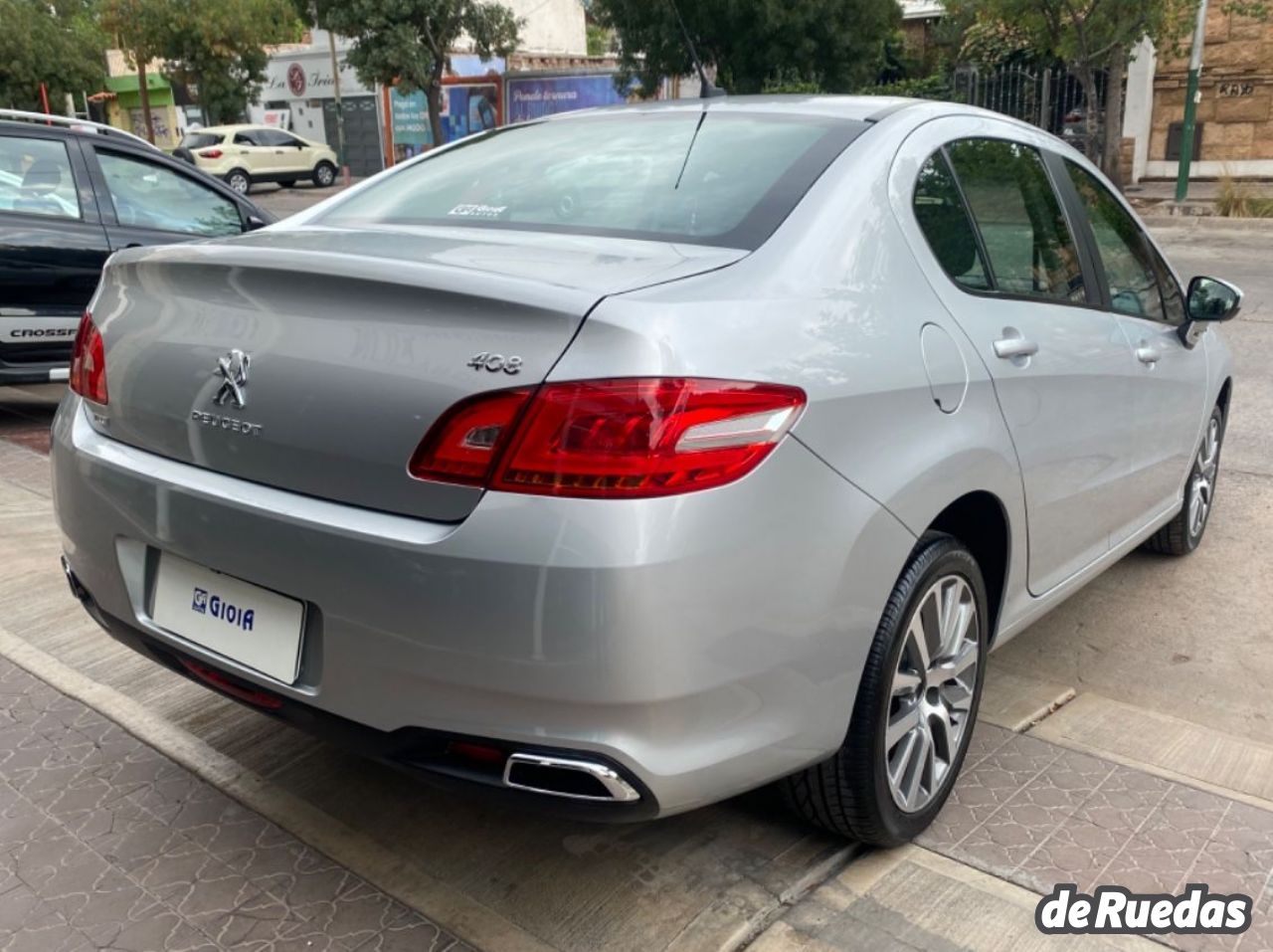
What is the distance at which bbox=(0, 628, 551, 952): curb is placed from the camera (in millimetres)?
2377

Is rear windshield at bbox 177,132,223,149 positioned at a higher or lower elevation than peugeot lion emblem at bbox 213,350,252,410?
higher

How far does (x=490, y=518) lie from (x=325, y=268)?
25.6 inches

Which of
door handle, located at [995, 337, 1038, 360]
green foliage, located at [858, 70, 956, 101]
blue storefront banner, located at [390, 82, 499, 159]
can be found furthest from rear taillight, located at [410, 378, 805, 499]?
blue storefront banner, located at [390, 82, 499, 159]

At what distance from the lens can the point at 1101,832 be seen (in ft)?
8.80

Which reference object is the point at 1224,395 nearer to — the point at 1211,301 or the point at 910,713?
the point at 1211,301

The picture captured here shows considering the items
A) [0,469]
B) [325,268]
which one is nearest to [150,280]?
[325,268]

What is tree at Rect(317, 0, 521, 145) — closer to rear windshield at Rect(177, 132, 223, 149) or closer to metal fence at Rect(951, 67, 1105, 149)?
rear windshield at Rect(177, 132, 223, 149)

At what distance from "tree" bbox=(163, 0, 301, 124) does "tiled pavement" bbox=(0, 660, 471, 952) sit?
109 ft

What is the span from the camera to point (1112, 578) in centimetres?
448

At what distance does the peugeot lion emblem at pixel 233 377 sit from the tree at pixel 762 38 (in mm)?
20279

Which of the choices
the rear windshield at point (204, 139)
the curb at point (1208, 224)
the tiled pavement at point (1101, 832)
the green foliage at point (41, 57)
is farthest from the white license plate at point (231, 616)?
the green foliage at point (41, 57)

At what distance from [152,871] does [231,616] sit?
0.68 m

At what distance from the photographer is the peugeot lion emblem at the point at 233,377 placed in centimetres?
227

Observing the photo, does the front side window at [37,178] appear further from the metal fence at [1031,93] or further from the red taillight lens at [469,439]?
the metal fence at [1031,93]
